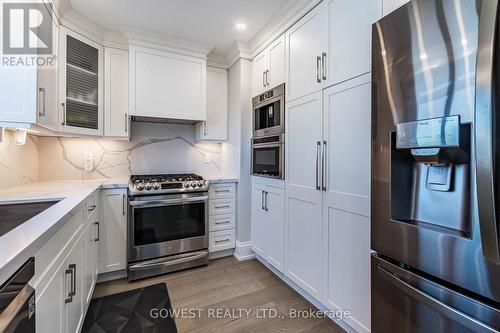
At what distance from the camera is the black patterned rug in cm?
169

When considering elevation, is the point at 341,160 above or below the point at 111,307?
above

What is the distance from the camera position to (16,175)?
203 centimetres

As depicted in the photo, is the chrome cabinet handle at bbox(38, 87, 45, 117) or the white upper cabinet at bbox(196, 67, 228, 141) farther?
the white upper cabinet at bbox(196, 67, 228, 141)

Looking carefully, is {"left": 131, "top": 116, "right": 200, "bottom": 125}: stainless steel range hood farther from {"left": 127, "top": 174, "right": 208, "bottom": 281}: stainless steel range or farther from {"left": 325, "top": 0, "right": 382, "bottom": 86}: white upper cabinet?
{"left": 325, "top": 0, "right": 382, "bottom": 86}: white upper cabinet

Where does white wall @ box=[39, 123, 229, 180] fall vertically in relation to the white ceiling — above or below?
below

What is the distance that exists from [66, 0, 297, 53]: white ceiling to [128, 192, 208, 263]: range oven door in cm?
168

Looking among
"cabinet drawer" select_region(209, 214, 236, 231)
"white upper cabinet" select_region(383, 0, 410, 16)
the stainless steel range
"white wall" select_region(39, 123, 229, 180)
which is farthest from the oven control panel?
"white upper cabinet" select_region(383, 0, 410, 16)

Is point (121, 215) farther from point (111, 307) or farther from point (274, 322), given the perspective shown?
point (274, 322)

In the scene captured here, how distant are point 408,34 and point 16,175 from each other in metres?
2.86

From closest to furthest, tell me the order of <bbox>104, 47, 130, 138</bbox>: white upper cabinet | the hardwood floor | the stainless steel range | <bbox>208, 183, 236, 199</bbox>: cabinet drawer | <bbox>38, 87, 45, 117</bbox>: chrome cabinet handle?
<bbox>38, 87, 45, 117</bbox>: chrome cabinet handle, the hardwood floor, the stainless steel range, <bbox>104, 47, 130, 138</bbox>: white upper cabinet, <bbox>208, 183, 236, 199</bbox>: cabinet drawer

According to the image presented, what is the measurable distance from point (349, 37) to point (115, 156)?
2636 mm

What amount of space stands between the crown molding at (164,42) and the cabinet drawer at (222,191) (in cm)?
152

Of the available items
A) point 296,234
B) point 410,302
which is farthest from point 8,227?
point 296,234

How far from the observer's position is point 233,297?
206 centimetres
